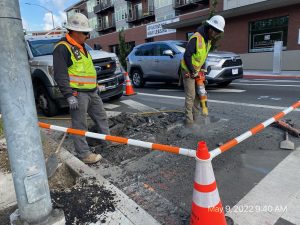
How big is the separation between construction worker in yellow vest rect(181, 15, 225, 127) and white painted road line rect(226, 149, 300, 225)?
2191 mm

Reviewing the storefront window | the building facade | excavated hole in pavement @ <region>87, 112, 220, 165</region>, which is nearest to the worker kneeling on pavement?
excavated hole in pavement @ <region>87, 112, 220, 165</region>

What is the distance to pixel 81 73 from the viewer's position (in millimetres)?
3801

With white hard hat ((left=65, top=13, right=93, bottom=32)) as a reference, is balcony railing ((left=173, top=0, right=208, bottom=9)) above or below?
above

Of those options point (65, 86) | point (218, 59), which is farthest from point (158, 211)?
point (218, 59)

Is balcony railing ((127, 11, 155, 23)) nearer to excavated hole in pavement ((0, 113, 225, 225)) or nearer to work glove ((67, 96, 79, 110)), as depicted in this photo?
excavated hole in pavement ((0, 113, 225, 225))

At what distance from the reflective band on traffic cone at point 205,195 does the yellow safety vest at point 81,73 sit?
216 cm

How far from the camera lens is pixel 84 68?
381 centimetres

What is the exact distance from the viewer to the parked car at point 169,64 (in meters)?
9.55

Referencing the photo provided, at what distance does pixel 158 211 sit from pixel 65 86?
1927 millimetres

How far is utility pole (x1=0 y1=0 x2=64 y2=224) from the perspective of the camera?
6.40ft

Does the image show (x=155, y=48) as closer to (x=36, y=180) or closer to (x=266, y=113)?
(x=266, y=113)

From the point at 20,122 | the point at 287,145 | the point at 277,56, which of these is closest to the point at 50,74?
the point at 20,122

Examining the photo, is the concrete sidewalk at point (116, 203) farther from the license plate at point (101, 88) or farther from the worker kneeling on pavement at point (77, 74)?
the license plate at point (101, 88)

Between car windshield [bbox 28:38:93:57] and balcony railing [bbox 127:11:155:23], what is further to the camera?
balcony railing [bbox 127:11:155:23]
